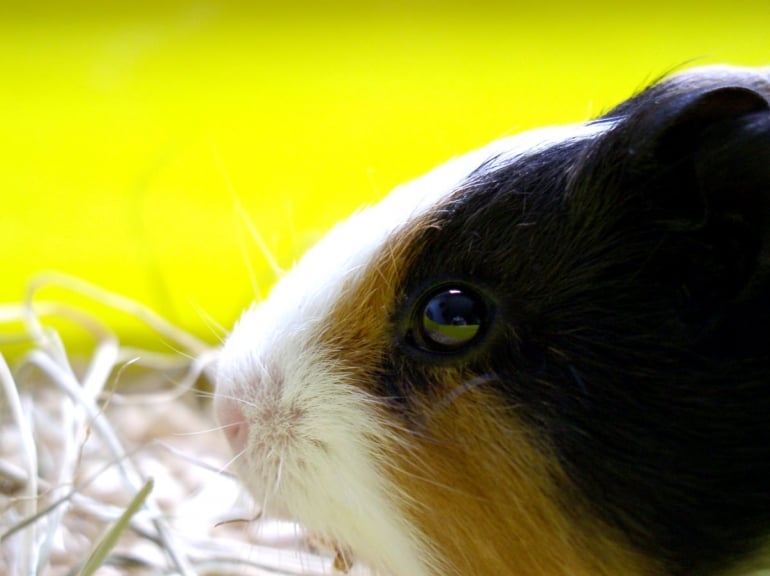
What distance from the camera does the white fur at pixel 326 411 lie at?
99 centimetres

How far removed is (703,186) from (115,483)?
4.56 ft

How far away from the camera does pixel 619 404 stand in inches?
37.1

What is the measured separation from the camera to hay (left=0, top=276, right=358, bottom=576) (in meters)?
1.33

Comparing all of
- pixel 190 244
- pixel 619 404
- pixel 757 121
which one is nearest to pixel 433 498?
pixel 619 404

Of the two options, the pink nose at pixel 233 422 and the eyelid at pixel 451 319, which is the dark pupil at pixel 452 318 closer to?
the eyelid at pixel 451 319

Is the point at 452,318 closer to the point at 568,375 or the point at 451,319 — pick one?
the point at 451,319

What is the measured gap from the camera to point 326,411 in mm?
1004

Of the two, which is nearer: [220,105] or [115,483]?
[115,483]

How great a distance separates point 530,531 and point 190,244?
5.68 ft

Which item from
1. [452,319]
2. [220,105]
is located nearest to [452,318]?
[452,319]

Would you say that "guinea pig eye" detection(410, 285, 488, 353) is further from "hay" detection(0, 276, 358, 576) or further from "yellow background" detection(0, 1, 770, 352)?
"yellow background" detection(0, 1, 770, 352)

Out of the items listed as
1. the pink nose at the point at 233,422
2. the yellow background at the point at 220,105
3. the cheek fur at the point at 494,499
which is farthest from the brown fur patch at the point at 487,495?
the yellow background at the point at 220,105

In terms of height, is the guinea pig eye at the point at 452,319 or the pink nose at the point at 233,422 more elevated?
the guinea pig eye at the point at 452,319

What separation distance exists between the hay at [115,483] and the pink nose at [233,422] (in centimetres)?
7
